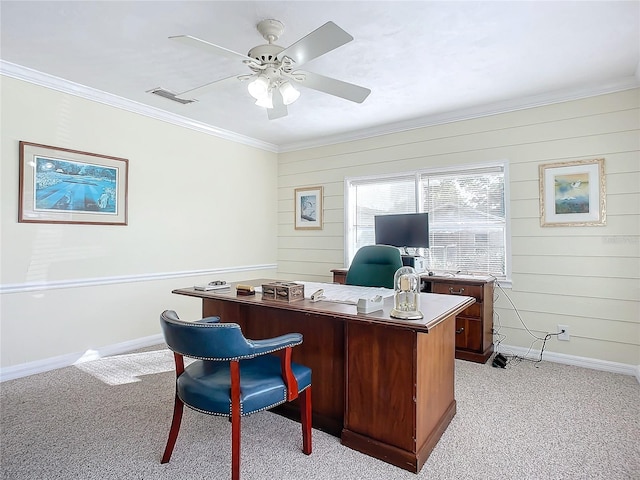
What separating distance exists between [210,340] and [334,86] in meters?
1.75

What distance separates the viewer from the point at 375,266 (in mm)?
2914

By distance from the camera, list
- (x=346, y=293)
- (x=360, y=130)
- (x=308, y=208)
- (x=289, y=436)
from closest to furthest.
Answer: (x=289, y=436)
(x=346, y=293)
(x=360, y=130)
(x=308, y=208)

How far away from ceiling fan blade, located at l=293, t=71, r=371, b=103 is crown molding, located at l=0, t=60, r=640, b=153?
2003 mm

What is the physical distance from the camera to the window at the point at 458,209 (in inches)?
150

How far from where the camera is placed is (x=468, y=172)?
156 inches

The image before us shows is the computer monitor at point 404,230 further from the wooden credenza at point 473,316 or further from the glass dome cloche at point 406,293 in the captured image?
the glass dome cloche at point 406,293

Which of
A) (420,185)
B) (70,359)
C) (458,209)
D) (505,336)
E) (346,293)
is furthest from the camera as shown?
(420,185)

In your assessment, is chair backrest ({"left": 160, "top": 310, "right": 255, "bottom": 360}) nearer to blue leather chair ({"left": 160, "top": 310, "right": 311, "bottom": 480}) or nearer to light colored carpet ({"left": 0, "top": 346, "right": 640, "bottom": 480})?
blue leather chair ({"left": 160, "top": 310, "right": 311, "bottom": 480})

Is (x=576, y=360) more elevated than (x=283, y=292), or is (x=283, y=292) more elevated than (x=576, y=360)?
(x=283, y=292)

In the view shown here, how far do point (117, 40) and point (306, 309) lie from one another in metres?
2.36

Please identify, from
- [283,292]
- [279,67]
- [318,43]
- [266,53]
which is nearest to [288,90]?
[279,67]

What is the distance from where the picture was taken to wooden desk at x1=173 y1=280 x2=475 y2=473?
1834 millimetres

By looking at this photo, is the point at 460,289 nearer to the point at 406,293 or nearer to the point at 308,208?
the point at 406,293

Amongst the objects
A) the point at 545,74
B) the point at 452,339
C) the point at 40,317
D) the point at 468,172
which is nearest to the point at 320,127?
the point at 468,172
